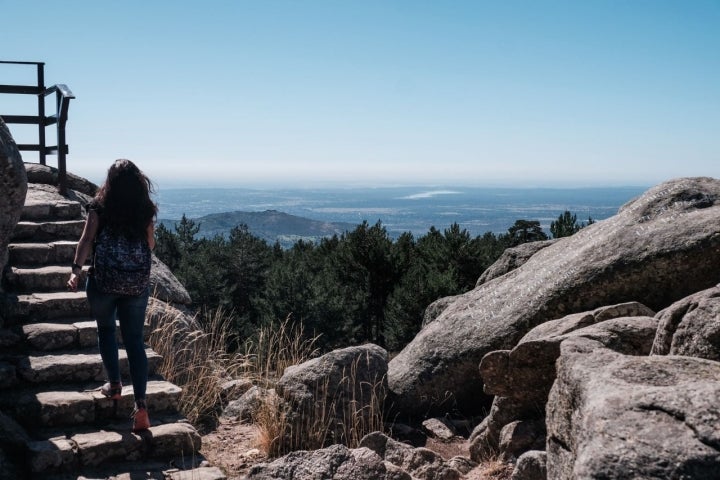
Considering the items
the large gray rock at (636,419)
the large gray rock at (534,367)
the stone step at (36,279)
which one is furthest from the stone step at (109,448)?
the large gray rock at (636,419)

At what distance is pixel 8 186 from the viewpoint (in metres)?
7.21

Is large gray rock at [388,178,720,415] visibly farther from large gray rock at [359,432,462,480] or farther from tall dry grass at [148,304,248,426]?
tall dry grass at [148,304,248,426]

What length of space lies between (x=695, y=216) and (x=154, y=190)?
525cm

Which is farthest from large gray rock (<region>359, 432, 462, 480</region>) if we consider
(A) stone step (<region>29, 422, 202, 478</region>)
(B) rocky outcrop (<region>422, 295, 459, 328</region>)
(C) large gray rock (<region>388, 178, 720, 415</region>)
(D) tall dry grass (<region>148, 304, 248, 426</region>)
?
(B) rocky outcrop (<region>422, 295, 459, 328</region>)

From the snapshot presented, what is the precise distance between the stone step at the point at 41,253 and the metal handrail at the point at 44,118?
192cm

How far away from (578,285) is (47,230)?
6825 mm

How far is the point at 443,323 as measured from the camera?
328 inches

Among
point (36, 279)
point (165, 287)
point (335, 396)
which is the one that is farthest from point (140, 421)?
point (165, 287)

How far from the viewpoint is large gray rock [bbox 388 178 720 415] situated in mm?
6852

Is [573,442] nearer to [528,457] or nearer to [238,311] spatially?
[528,457]

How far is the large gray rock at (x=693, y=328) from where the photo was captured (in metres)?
4.11

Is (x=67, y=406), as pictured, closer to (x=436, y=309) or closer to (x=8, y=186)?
(x=8, y=186)

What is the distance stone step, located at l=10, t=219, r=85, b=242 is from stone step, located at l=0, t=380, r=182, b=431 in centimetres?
320

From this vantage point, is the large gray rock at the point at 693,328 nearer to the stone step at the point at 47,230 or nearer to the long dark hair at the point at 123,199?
the long dark hair at the point at 123,199
